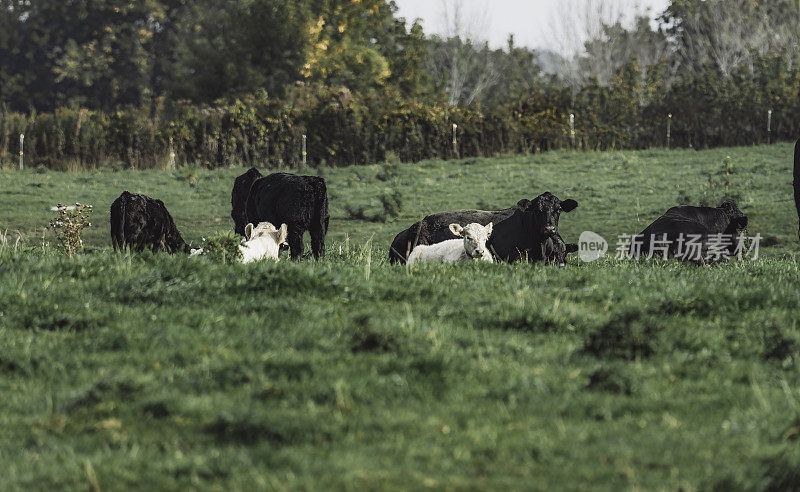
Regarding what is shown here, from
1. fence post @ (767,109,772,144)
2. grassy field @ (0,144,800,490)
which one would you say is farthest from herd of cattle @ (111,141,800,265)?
fence post @ (767,109,772,144)

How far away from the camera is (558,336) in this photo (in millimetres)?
8156

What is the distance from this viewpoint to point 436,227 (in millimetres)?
16656

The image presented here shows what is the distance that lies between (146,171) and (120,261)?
25.5 meters

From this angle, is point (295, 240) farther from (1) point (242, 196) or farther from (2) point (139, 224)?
(1) point (242, 196)

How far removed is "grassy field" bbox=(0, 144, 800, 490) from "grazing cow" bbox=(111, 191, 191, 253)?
3.89 meters

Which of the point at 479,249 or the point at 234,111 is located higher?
the point at 234,111

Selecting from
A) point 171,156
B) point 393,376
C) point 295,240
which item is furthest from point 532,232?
point 171,156

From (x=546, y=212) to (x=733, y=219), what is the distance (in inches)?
172

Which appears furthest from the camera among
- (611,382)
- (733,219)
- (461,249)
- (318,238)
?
(733,219)

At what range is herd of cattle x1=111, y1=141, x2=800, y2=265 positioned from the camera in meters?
14.2

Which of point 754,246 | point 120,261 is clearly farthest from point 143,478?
point 754,246

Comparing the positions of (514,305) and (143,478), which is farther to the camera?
(514,305)

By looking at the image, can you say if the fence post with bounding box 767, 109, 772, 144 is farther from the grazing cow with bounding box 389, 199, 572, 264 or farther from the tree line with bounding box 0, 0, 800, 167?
the grazing cow with bounding box 389, 199, 572, 264

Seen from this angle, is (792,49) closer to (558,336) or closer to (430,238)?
(430,238)
